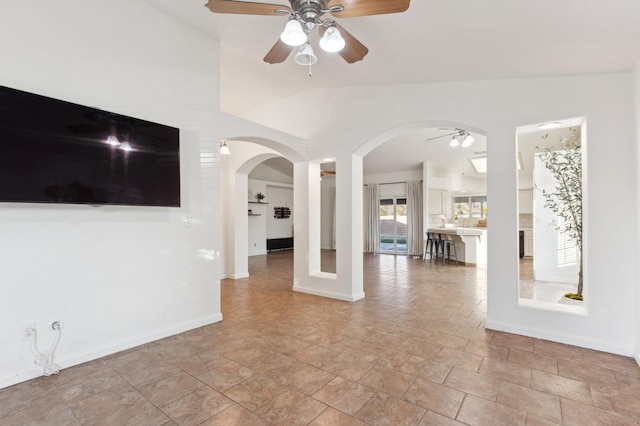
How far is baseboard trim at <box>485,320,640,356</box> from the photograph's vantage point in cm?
285

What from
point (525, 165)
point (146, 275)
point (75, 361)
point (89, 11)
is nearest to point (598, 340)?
point (146, 275)

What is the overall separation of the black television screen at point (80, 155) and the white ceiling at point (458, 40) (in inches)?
55.4

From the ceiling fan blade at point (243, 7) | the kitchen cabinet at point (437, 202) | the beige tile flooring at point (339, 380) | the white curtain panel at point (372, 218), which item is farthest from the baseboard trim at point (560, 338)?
the white curtain panel at point (372, 218)

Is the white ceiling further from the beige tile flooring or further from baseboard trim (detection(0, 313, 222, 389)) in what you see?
baseboard trim (detection(0, 313, 222, 389))

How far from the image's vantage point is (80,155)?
250 centimetres

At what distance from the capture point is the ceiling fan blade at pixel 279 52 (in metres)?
2.66

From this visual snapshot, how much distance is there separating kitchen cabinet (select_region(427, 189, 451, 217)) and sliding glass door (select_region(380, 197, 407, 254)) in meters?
1.09

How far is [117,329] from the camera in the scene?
286 cm

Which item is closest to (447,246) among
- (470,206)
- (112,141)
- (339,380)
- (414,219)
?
(414,219)

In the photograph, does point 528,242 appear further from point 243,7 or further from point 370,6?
point 243,7

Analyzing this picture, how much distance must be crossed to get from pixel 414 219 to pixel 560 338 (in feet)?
22.2

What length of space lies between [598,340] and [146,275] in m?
4.46

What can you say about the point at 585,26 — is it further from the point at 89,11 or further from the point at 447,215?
the point at 447,215

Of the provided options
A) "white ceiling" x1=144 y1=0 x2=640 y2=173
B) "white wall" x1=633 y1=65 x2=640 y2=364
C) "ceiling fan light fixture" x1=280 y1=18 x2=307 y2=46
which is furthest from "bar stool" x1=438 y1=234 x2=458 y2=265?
"ceiling fan light fixture" x1=280 y1=18 x2=307 y2=46
